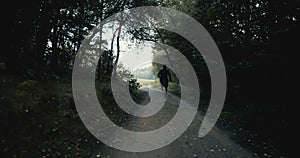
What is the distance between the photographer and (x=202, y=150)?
24.3 feet

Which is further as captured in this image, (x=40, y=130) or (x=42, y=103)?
(x=42, y=103)

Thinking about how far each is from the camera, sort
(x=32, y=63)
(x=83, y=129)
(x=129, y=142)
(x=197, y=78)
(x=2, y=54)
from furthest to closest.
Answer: (x=197, y=78), (x=32, y=63), (x=2, y=54), (x=83, y=129), (x=129, y=142)

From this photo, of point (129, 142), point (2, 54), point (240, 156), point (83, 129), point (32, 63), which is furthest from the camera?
point (32, 63)

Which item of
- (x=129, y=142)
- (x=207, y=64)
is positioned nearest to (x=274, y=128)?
(x=129, y=142)

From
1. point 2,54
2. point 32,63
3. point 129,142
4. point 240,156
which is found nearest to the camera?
point 240,156

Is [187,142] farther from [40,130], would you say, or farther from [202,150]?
[40,130]

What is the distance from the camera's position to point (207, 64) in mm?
21281

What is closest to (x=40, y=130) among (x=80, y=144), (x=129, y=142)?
(x=80, y=144)

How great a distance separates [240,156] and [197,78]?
24.1 meters

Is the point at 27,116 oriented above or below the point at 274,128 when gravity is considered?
above

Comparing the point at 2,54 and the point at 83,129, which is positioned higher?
the point at 2,54

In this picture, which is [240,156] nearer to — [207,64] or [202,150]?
[202,150]

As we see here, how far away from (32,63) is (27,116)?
6.68 meters

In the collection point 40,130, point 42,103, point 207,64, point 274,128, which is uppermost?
point 207,64
